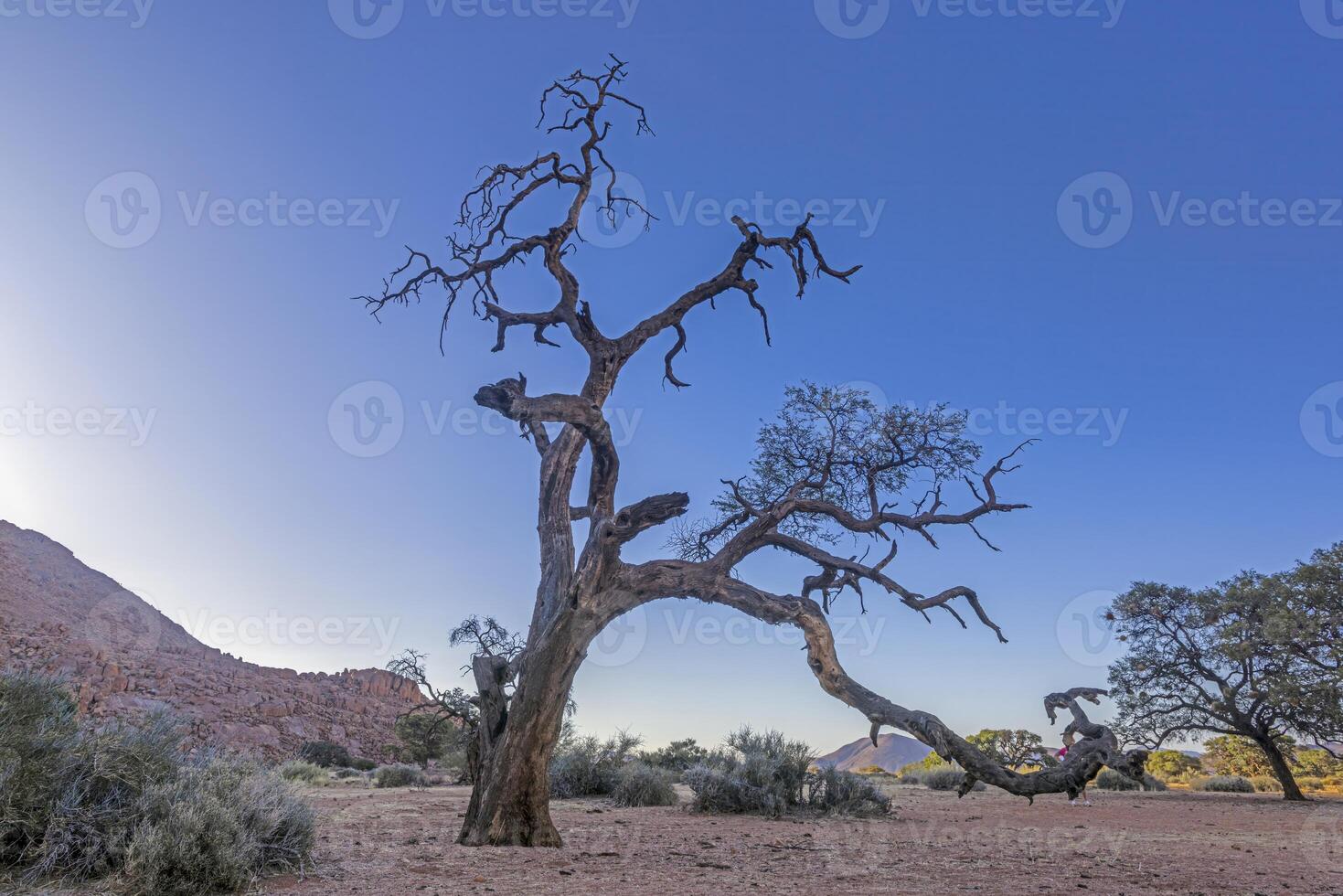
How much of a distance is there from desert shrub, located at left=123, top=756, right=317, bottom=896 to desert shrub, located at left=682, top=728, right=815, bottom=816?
7.90 metres

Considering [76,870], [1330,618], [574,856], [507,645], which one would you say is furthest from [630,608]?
[1330,618]

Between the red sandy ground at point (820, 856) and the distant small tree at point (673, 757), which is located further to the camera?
the distant small tree at point (673, 757)

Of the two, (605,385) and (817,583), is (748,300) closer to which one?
(605,385)

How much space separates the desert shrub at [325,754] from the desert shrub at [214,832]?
98.5ft

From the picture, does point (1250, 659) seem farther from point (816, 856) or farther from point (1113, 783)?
point (816, 856)

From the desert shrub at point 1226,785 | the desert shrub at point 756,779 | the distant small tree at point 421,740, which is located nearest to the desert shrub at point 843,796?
the desert shrub at point 756,779

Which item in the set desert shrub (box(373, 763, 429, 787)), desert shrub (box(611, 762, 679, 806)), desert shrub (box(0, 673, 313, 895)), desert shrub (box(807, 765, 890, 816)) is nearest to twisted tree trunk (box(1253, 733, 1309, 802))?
desert shrub (box(807, 765, 890, 816))

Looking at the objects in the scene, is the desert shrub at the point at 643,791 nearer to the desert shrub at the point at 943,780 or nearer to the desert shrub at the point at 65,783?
the desert shrub at the point at 65,783

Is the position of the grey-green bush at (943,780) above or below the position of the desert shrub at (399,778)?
above

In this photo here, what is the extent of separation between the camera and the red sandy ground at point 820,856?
6586 millimetres

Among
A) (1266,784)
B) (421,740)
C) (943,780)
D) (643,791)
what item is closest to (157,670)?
(421,740)

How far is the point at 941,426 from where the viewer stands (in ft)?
35.3

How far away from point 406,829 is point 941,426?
8.88 metres

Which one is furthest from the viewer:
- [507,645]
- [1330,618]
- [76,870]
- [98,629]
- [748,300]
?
[98,629]
